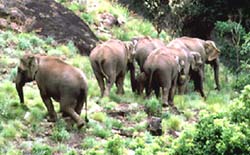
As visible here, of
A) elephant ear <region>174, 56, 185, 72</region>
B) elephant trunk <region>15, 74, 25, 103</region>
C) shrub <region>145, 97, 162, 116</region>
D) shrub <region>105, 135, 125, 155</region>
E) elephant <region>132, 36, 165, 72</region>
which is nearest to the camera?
shrub <region>105, 135, 125, 155</region>

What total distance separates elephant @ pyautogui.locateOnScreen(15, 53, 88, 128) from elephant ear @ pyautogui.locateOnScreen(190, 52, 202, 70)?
5.70m

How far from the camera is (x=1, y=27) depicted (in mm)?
17266

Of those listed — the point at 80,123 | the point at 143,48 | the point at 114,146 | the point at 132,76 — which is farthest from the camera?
the point at 143,48

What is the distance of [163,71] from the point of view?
14.0m

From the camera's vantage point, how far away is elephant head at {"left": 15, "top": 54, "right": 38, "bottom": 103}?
1144 centimetres

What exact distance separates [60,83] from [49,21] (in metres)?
8.05

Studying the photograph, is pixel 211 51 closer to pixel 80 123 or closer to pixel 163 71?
pixel 163 71

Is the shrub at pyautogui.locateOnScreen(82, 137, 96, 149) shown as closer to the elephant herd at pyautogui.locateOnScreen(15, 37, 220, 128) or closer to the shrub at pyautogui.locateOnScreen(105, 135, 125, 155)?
the elephant herd at pyautogui.locateOnScreen(15, 37, 220, 128)

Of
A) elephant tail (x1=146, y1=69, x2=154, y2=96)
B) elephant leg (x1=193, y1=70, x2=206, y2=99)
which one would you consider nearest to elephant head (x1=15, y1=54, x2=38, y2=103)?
elephant tail (x1=146, y1=69, x2=154, y2=96)

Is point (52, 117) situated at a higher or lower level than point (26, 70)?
lower

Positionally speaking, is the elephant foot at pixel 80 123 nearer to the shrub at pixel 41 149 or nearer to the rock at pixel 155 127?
the shrub at pixel 41 149

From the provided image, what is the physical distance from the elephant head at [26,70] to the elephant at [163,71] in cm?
330

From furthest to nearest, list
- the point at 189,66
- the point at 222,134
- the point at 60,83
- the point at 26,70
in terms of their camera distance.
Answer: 1. the point at 189,66
2. the point at 26,70
3. the point at 60,83
4. the point at 222,134

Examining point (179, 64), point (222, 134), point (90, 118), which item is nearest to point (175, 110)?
point (179, 64)
